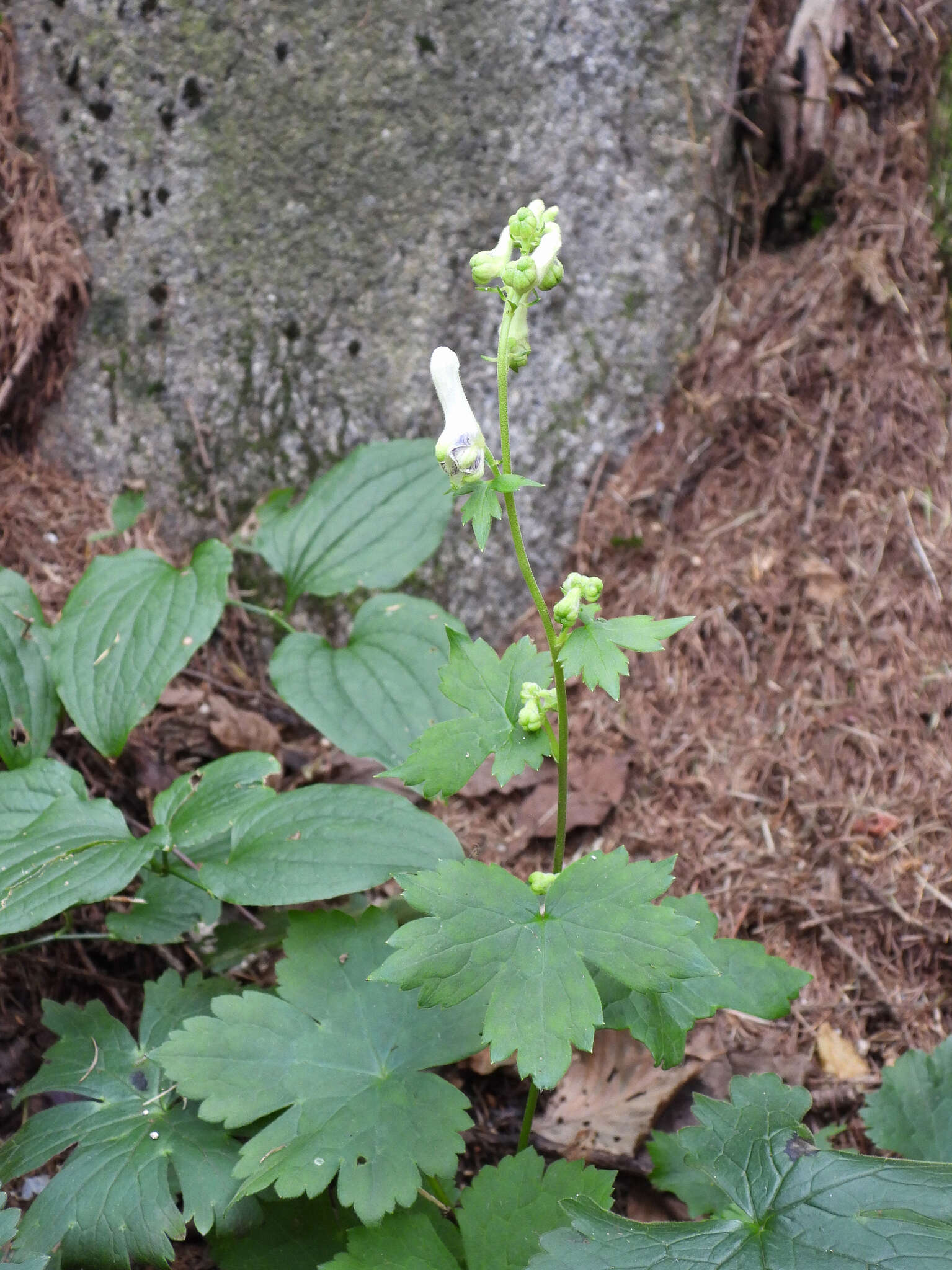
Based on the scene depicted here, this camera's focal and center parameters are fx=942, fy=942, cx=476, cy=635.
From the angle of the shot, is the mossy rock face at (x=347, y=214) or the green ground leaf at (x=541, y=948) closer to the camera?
the green ground leaf at (x=541, y=948)

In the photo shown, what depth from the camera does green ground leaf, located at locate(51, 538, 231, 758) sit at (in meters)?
2.33

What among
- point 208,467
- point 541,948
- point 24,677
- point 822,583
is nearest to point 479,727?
point 541,948

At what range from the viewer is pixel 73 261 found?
309 cm

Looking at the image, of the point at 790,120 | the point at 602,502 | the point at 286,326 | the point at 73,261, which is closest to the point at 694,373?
the point at 602,502

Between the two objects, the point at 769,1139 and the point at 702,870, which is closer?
the point at 769,1139

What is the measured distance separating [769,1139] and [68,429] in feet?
9.43

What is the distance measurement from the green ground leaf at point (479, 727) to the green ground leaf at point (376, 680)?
23.3 inches

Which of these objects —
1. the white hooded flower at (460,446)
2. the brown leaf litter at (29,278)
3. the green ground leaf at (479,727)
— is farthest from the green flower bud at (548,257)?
the brown leaf litter at (29,278)

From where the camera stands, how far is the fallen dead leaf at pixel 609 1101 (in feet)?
6.74

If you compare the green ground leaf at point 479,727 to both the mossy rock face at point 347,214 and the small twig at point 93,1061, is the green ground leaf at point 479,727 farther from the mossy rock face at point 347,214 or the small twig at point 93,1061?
the mossy rock face at point 347,214

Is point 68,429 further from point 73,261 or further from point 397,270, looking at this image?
point 397,270

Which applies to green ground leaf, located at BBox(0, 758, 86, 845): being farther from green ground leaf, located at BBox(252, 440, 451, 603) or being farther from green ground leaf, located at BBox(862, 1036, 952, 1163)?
green ground leaf, located at BBox(862, 1036, 952, 1163)

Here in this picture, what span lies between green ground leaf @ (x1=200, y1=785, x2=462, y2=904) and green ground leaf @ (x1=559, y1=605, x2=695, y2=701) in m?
0.62

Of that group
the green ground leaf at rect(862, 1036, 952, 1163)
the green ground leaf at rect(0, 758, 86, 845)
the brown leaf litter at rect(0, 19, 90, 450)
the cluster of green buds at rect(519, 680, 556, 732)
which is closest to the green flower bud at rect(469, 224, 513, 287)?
the cluster of green buds at rect(519, 680, 556, 732)
